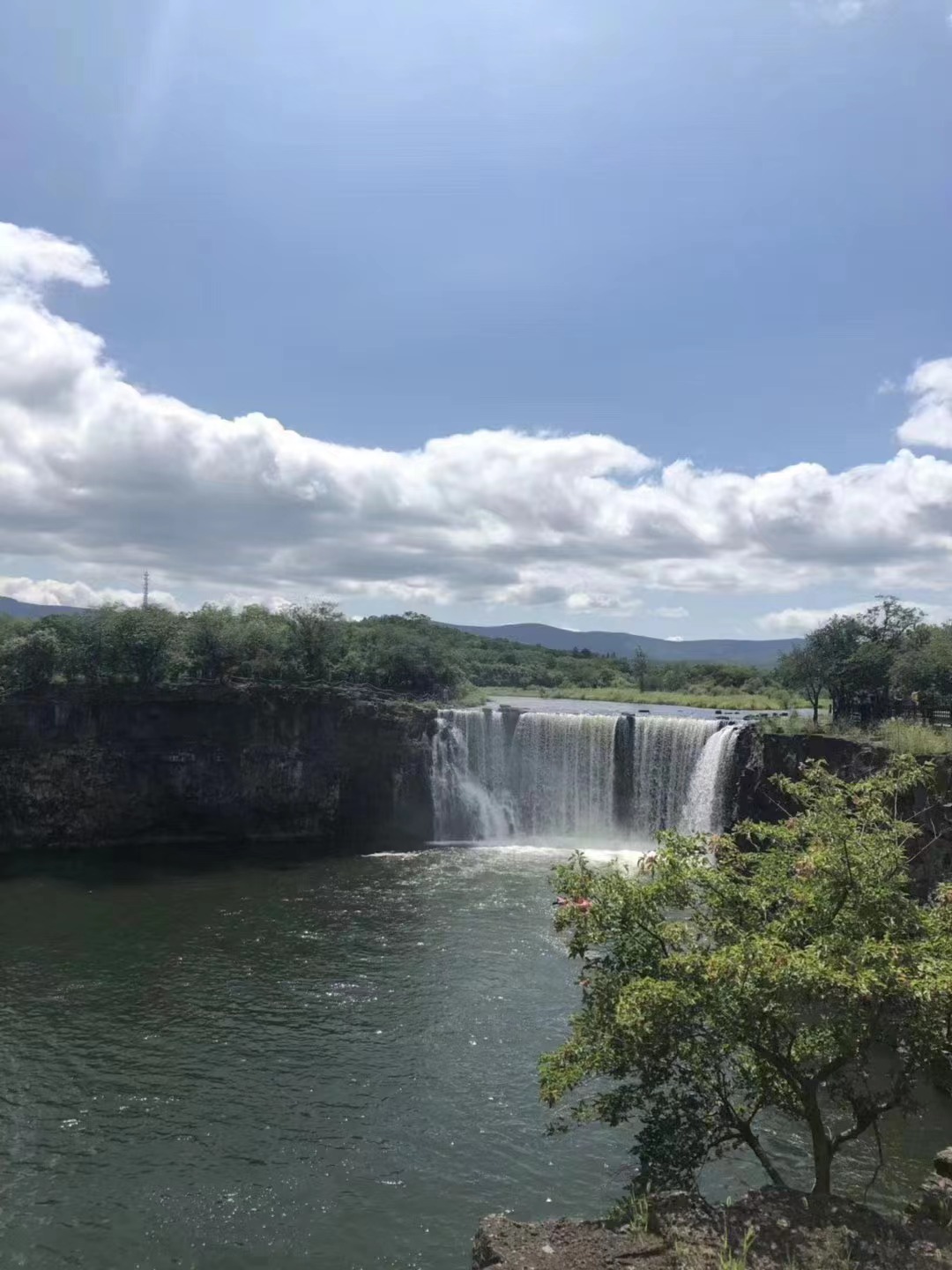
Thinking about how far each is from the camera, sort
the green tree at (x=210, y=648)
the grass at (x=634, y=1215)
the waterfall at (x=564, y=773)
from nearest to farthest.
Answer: the grass at (x=634, y=1215)
the waterfall at (x=564, y=773)
the green tree at (x=210, y=648)

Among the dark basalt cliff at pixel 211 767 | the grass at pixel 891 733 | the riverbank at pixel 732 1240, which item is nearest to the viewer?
the riverbank at pixel 732 1240

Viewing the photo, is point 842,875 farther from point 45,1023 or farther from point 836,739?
point 836,739

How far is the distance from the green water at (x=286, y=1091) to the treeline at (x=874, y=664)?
59.1 ft

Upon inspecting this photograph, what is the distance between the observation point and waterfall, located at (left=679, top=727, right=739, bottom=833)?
3584cm

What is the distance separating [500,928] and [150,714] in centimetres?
2399

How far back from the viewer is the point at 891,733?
1123 inches

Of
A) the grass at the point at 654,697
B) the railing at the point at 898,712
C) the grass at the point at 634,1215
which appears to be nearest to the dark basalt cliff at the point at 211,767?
the grass at the point at 654,697

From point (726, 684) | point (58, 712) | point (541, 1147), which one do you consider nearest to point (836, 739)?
point (541, 1147)

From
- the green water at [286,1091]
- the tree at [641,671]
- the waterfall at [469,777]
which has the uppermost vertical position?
the tree at [641,671]

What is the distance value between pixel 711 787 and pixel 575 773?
24.5 ft

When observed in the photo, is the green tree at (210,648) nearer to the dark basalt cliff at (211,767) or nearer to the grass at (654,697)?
the dark basalt cliff at (211,767)

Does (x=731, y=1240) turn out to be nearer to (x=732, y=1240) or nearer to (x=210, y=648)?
(x=732, y=1240)

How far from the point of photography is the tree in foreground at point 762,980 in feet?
27.3

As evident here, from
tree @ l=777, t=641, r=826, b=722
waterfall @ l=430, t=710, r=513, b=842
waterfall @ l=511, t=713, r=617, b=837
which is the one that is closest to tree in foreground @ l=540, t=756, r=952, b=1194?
waterfall @ l=511, t=713, r=617, b=837
